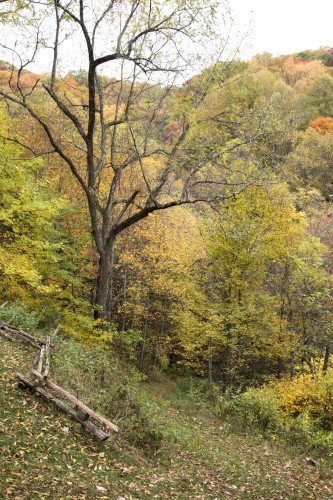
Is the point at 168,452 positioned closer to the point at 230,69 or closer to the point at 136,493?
the point at 136,493

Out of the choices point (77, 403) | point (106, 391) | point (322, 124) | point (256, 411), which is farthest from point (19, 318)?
point (322, 124)

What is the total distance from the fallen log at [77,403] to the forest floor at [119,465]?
16.7 inches

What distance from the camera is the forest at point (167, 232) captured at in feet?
37.3

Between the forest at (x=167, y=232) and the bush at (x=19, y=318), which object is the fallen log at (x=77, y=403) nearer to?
the forest at (x=167, y=232)

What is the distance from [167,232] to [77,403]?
13.4 m

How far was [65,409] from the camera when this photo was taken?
7777 mm

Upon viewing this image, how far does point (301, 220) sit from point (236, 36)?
31.6 feet

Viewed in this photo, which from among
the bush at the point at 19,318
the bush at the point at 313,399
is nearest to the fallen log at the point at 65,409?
the bush at the point at 19,318

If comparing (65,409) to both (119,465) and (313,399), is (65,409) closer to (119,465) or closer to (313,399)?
(119,465)

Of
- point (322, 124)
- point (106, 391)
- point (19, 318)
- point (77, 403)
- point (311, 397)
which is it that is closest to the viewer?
point (77, 403)

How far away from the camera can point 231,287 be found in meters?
17.7

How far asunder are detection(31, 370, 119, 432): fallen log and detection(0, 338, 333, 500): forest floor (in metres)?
0.42

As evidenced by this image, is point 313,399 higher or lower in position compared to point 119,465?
lower

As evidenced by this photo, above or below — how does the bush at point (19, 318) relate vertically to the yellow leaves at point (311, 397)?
above
